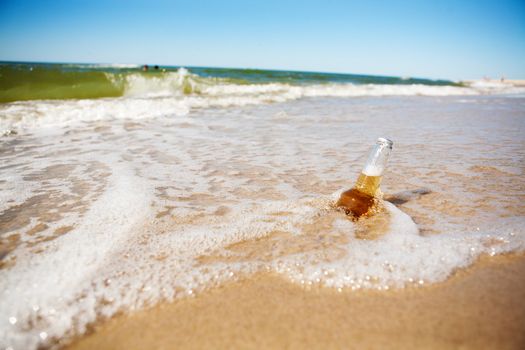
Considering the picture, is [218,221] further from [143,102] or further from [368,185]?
[143,102]

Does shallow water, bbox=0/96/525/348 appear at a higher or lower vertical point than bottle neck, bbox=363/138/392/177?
lower

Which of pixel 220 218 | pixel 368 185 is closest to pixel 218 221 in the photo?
pixel 220 218

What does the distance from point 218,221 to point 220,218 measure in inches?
1.7

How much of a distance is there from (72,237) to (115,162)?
1623 mm

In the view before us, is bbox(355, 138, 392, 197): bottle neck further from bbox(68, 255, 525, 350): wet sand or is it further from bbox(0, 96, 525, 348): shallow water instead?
bbox(68, 255, 525, 350): wet sand

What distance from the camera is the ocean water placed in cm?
123

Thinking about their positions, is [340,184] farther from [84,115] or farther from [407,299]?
[84,115]

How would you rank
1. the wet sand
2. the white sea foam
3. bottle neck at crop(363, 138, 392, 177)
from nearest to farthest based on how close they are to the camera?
1. the wet sand
2. bottle neck at crop(363, 138, 392, 177)
3. the white sea foam

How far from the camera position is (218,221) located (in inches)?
71.0

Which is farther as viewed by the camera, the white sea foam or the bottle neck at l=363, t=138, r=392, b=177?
the white sea foam

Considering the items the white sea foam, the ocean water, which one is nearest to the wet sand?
the ocean water

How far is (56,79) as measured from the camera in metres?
10.5

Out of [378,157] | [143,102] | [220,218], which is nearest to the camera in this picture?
[378,157]

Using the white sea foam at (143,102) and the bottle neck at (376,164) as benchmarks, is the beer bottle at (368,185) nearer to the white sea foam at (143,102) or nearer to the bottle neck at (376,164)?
the bottle neck at (376,164)
